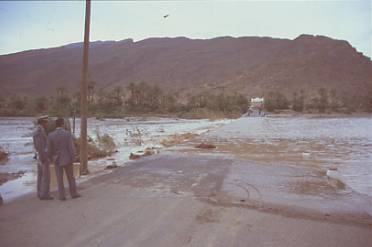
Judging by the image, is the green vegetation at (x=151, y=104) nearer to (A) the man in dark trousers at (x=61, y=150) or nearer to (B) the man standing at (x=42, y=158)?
(B) the man standing at (x=42, y=158)

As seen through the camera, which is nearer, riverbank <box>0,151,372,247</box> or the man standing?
riverbank <box>0,151,372,247</box>

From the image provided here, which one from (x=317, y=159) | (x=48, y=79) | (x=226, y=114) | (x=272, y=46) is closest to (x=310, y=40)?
(x=272, y=46)

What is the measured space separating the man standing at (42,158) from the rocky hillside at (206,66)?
79.5 m

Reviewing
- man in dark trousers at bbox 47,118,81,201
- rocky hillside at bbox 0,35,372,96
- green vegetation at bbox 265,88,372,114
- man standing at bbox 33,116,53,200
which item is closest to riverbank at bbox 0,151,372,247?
man standing at bbox 33,116,53,200

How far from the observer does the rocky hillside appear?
346 feet

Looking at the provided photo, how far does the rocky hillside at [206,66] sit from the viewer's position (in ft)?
346

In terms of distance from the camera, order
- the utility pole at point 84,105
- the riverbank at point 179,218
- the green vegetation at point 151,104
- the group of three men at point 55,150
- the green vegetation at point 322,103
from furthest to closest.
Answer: the green vegetation at point 322,103 → the green vegetation at point 151,104 → the utility pole at point 84,105 → the group of three men at point 55,150 → the riverbank at point 179,218

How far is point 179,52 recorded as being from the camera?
539ft

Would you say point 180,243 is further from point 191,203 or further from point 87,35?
point 87,35

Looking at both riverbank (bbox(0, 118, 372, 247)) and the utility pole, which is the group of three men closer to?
riverbank (bbox(0, 118, 372, 247))

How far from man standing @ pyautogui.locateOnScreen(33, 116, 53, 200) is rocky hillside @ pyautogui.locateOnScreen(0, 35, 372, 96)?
7948cm

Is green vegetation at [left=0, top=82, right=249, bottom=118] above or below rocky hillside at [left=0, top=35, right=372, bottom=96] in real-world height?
below

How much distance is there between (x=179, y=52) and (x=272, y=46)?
37247mm

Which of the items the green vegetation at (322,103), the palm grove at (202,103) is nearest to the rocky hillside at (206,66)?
the green vegetation at (322,103)
